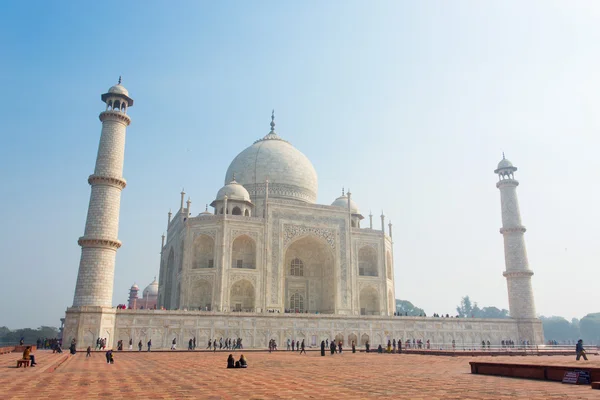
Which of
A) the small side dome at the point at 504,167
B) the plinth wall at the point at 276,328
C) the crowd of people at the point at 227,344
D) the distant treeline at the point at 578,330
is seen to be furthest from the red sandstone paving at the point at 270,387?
the distant treeline at the point at 578,330

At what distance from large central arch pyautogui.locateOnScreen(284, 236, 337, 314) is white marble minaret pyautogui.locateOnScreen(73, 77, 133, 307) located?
40.5 ft

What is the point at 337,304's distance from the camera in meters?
30.0

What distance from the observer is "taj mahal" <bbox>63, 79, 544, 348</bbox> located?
2271 cm

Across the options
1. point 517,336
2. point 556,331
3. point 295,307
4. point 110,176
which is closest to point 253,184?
point 295,307

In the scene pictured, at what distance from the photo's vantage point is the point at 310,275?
3291 cm

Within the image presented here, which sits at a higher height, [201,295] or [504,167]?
[504,167]

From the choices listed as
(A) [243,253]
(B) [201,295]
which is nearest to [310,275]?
(A) [243,253]

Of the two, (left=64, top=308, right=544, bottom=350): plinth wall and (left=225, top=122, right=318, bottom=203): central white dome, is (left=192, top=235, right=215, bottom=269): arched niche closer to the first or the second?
(left=225, top=122, right=318, bottom=203): central white dome

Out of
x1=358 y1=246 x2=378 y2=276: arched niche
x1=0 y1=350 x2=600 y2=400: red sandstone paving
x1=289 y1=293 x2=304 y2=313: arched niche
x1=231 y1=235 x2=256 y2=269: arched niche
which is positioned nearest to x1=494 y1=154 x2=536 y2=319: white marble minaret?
x1=358 y1=246 x2=378 y2=276: arched niche

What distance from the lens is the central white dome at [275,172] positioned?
35.1 meters

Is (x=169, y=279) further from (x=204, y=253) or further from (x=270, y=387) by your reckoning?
(x=270, y=387)

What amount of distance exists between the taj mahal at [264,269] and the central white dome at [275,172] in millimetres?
95

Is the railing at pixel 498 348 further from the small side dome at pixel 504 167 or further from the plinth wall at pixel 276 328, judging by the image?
the small side dome at pixel 504 167

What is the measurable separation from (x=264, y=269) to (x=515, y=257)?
16429 millimetres
